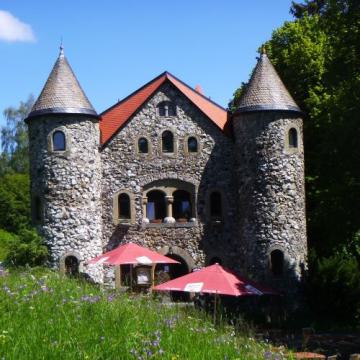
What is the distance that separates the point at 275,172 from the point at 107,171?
6638 millimetres

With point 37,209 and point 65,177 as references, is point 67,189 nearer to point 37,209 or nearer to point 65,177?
point 65,177

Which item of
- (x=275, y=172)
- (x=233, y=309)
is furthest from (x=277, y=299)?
(x=275, y=172)

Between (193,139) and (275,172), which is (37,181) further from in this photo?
(275,172)

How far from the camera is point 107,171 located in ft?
86.5

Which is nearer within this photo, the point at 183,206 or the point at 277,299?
the point at 277,299

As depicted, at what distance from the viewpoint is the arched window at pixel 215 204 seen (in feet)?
88.4

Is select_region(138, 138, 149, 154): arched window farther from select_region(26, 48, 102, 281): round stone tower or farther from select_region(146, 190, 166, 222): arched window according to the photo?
select_region(26, 48, 102, 281): round stone tower

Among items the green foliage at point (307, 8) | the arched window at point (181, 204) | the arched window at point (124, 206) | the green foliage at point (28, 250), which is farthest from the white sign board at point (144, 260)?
the green foliage at point (307, 8)

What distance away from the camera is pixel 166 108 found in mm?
27016

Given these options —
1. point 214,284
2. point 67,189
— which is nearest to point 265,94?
point 67,189

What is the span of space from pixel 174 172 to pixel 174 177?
205mm

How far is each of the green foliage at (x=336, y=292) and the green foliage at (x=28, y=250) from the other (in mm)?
10305

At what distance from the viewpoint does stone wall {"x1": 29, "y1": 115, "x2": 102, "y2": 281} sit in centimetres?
2472

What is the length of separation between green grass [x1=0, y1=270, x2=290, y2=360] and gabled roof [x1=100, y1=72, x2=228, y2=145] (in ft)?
53.7
